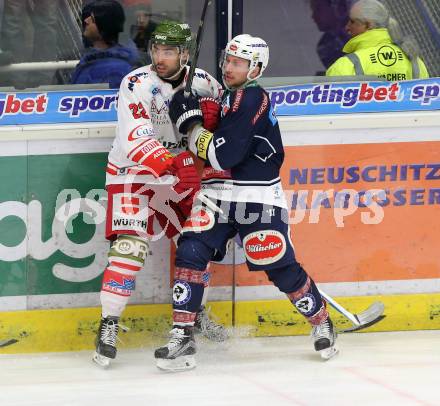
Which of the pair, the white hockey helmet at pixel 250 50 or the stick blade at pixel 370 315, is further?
the stick blade at pixel 370 315

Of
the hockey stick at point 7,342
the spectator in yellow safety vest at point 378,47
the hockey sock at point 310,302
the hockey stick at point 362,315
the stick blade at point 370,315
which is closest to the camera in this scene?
the hockey sock at point 310,302

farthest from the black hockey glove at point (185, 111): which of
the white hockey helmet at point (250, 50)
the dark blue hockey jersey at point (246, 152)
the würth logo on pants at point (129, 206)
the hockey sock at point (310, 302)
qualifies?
the hockey sock at point (310, 302)

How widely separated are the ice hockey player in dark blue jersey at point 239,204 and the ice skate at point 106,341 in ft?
0.70

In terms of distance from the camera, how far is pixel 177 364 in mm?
5211

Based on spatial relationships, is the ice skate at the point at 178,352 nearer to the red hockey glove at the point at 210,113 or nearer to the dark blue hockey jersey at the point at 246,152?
the dark blue hockey jersey at the point at 246,152

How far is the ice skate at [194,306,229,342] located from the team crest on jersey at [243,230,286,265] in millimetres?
487

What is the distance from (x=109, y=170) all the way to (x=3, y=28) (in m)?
0.82

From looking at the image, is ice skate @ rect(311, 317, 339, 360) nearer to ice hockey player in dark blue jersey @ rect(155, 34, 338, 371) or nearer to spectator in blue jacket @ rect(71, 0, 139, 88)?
ice hockey player in dark blue jersey @ rect(155, 34, 338, 371)

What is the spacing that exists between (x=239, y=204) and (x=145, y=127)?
525mm

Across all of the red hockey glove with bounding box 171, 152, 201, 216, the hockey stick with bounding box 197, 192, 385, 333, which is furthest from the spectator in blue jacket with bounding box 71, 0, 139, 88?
the hockey stick with bounding box 197, 192, 385, 333

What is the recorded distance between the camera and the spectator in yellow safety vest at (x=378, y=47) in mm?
5891

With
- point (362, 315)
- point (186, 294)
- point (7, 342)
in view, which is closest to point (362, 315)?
point (362, 315)

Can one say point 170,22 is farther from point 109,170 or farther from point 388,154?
point 388,154

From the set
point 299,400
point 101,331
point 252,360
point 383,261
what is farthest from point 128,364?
point 383,261
